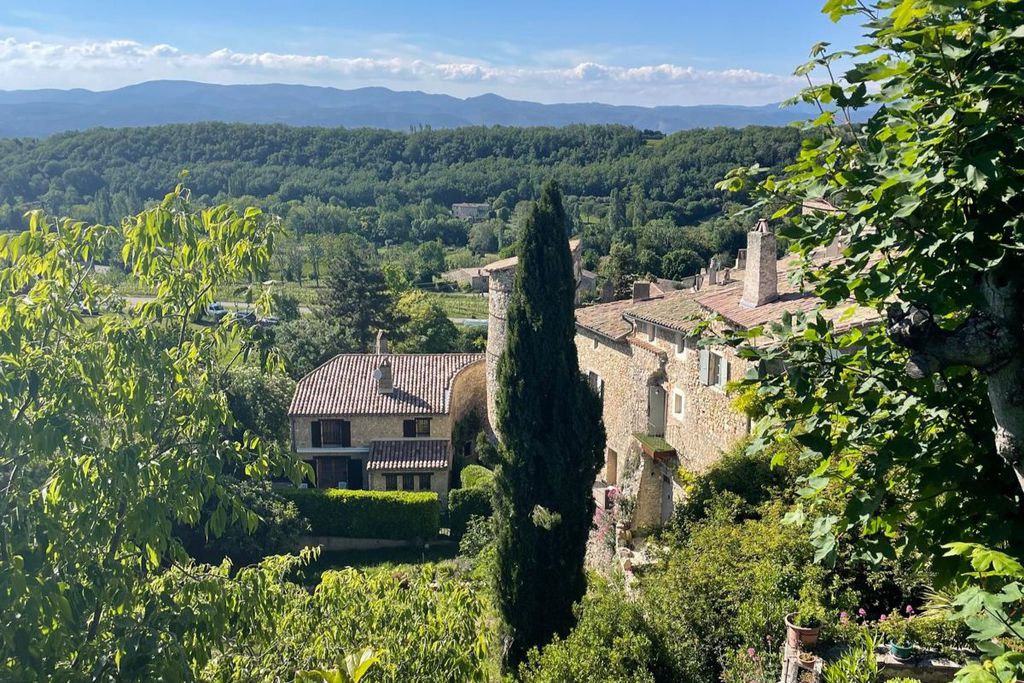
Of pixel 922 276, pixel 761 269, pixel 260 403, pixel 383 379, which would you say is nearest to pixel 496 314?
pixel 383 379

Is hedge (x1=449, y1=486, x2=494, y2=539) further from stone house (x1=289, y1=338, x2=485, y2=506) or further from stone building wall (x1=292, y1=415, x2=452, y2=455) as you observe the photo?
stone building wall (x1=292, y1=415, x2=452, y2=455)

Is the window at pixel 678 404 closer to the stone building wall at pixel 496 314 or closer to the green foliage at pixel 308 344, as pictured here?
the stone building wall at pixel 496 314

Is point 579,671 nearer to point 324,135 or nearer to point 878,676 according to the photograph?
point 878,676

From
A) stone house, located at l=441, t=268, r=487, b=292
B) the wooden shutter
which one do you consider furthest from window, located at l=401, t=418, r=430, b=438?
stone house, located at l=441, t=268, r=487, b=292

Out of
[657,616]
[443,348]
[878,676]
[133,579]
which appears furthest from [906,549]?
[443,348]

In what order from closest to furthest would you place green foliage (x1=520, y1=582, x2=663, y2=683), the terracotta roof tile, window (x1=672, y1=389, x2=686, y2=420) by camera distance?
1. green foliage (x1=520, y1=582, x2=663, y2=683)
2. window (x1=672, y1=389, x2=686, y2=420)
3. the terracotta roof tile

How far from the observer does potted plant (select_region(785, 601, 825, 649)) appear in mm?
9117

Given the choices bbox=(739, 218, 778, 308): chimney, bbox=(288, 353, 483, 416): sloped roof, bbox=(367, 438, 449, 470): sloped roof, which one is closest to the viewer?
bbox=(739, 218, 778, 308): chimney

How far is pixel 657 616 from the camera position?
11438mm

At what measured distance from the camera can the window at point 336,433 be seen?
31.0m

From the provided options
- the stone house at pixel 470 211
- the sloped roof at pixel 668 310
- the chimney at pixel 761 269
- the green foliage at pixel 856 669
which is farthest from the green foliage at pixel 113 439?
the stone house at pixel 470 211

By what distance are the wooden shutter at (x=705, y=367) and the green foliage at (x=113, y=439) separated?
1351 cm

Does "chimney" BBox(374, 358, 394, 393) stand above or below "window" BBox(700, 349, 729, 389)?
below

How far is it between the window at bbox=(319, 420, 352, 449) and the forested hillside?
267ft
